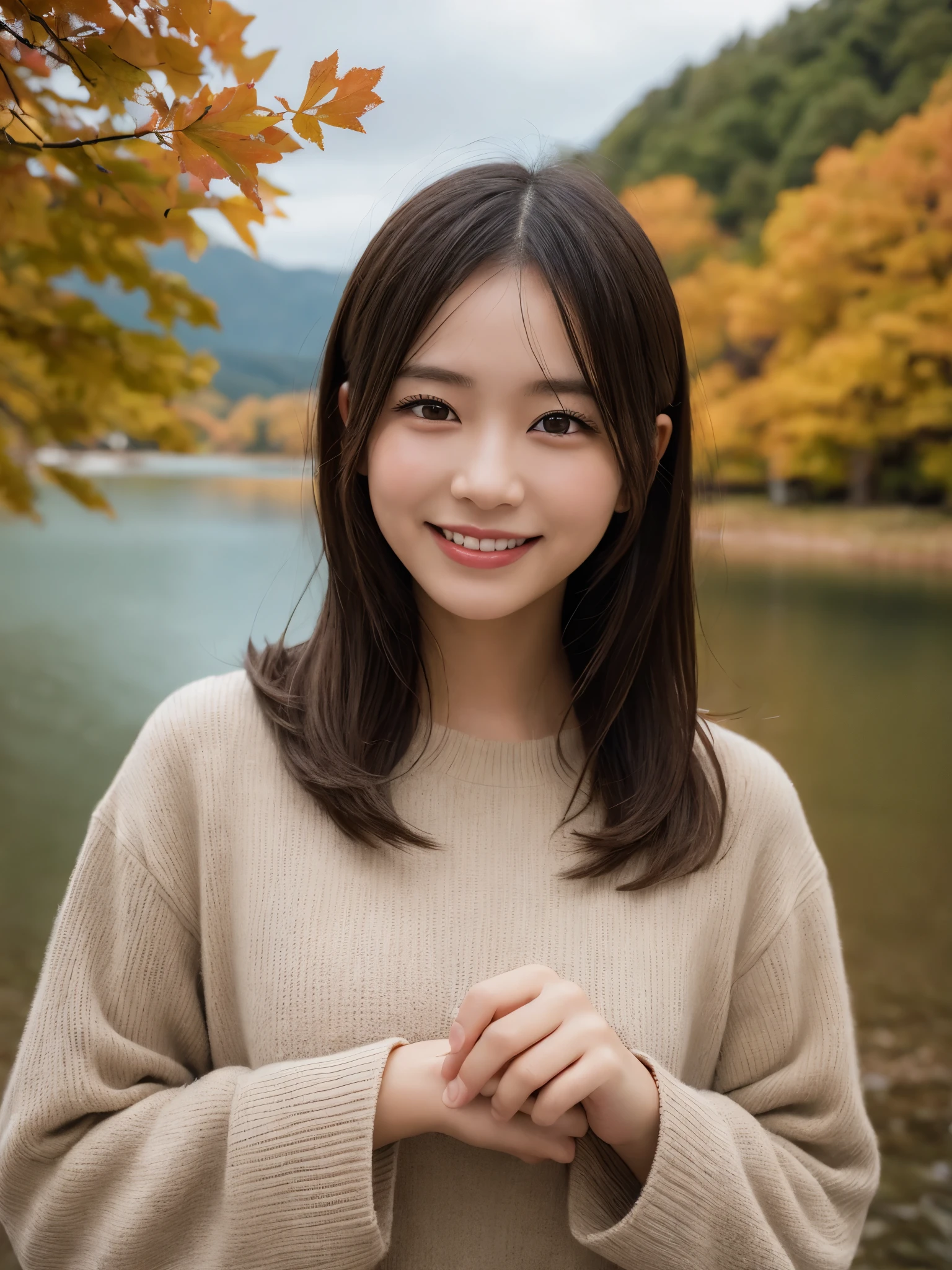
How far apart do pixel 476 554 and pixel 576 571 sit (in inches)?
8.9

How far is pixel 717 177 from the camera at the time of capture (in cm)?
272

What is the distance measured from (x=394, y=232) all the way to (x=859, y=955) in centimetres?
191

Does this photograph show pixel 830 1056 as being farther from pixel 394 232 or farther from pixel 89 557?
pixel 89 557

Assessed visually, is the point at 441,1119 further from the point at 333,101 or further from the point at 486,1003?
the point at 333,101

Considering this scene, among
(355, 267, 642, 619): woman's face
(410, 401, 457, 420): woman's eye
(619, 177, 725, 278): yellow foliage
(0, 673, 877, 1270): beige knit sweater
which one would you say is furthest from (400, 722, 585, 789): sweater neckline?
(619, 177, 725, 278): yellow foliage

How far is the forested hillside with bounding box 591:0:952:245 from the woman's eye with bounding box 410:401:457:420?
183 cm

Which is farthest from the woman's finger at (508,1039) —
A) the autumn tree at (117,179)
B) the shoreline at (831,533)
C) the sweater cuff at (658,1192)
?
the shoreline at (831,533)

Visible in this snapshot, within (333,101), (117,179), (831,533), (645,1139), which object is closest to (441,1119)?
(645,1139)

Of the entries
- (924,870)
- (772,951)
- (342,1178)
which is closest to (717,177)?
(924,870)

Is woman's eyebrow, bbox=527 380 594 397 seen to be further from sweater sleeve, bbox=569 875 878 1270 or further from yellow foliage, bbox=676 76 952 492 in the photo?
yellow foliage, bbox=676 76 952 492

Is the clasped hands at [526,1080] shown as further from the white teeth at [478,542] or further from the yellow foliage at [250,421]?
the yellow foliage at [250,421]

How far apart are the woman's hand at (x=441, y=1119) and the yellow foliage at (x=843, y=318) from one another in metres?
1.85

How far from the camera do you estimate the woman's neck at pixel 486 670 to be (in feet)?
2.95

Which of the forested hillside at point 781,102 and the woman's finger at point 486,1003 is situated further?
the forested hillside at point 781,102
